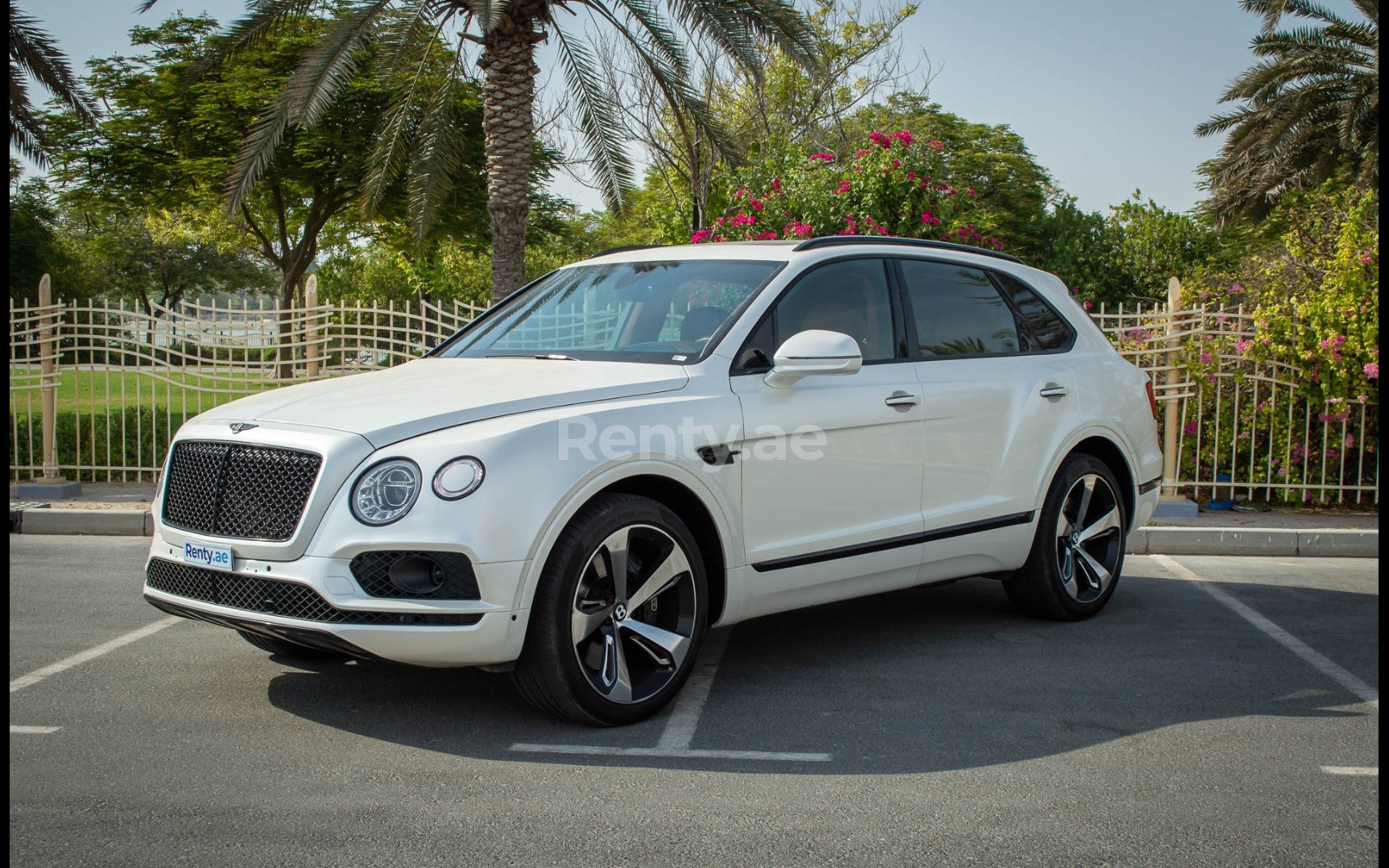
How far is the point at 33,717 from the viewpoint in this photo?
466 centimetres

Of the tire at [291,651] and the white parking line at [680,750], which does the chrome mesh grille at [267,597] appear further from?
the tire at [291,651]

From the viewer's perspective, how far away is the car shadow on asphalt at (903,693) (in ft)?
14.4

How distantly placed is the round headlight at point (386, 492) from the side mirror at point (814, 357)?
1507mm

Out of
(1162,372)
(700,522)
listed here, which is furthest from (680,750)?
(1162,372)

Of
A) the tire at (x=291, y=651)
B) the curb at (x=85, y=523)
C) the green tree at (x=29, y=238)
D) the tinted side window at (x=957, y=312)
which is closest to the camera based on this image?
the tire at (x=291, y=651)

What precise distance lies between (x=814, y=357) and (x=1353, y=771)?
89.8 inches

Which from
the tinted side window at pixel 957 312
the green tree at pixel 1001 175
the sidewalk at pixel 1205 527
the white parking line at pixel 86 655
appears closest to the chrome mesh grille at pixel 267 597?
the white parking line at pixel 86 655

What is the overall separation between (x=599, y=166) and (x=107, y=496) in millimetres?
6152

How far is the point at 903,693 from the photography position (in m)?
5.07

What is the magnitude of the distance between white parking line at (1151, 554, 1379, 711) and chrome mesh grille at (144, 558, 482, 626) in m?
3.58

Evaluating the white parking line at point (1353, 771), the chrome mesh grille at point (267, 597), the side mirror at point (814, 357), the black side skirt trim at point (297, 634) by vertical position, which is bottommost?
the white parking line at point (1353, 771)

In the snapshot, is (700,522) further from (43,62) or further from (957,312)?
(43,62)

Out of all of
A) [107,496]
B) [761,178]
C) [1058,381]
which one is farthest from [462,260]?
[1058,381]

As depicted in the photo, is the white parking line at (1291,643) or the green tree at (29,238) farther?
the green tree at (29,238)
